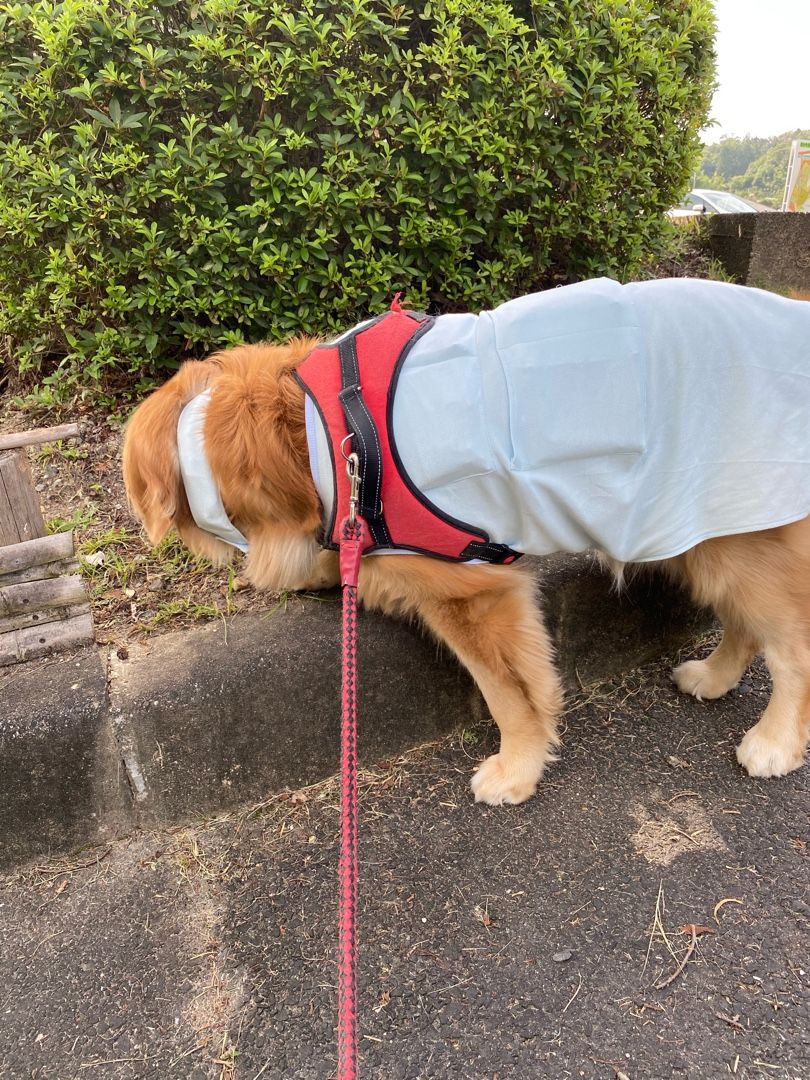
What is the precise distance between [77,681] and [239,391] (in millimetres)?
990

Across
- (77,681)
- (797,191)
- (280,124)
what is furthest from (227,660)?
(797,191)

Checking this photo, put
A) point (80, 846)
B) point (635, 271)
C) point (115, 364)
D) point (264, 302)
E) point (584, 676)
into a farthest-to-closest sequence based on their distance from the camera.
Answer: point (635, 271)
point (115, 364)
point (264, 302)
point (584, 676)
point (80, 846)

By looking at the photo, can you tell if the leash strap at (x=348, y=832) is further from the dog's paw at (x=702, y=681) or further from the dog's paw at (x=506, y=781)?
the dog's paw at (x=702, y=681)

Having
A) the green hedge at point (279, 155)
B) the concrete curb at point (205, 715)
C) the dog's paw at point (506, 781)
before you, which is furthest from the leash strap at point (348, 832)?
the green hedge at point (279, 155)

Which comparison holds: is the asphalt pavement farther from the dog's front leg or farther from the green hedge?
the green hedge

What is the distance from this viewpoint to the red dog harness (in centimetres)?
193

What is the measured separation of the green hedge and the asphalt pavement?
200 centimetres

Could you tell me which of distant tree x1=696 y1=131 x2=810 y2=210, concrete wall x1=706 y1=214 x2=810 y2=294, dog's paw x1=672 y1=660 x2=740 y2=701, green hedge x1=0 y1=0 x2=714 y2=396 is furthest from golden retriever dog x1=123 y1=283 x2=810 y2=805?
distant tree x1=696 y1=131 x2=810 y2=210

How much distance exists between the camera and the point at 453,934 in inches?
74.3

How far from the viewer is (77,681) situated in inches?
86.7

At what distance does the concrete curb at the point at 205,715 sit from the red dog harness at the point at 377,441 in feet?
1.61

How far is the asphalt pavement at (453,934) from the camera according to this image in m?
1.64

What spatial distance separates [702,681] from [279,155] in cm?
245

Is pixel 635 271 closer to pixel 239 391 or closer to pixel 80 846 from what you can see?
pixel 239 391
